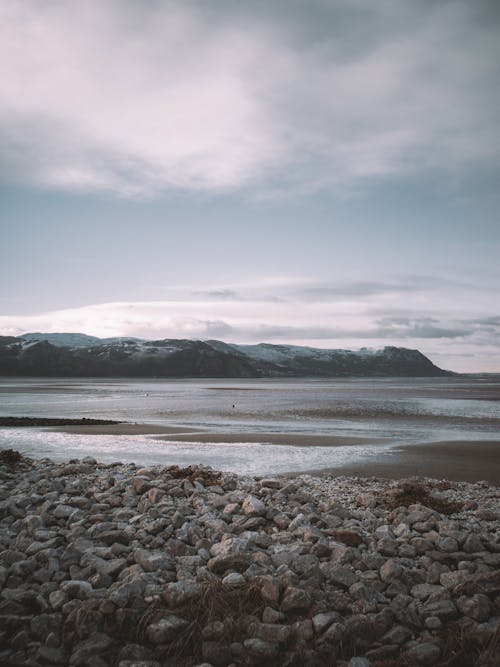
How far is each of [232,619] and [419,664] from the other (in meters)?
2.20

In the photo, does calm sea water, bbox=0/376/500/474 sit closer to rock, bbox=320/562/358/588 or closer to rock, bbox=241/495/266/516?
rock, bbox=241/495/266/516

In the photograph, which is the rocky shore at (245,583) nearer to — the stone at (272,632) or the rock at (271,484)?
the stone at (272,632)

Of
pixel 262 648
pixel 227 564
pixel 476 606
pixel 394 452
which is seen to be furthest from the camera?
pixel 394 452

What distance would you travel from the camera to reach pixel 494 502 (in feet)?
35.5

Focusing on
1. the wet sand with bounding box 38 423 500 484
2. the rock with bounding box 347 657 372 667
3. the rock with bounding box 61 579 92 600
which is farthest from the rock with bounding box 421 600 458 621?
the wet sand with bounding box 38 423 500 484

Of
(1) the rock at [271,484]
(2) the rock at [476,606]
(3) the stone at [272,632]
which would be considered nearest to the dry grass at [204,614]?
(3) the stone at [272,632]

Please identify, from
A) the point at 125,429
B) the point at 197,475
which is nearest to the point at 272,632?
the point at 197,475

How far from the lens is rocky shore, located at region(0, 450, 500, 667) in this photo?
5.60m

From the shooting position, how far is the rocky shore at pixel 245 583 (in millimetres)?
5602

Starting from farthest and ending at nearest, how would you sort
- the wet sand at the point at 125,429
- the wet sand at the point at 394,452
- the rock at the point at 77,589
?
the wet sand at the point at 125,429 → the wet sand at the point at 394,452 → the rock at the point at 77,589

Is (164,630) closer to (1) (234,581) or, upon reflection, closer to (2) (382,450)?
(1) (234,581)

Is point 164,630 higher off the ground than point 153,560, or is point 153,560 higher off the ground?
point 153,560

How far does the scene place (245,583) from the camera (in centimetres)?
654

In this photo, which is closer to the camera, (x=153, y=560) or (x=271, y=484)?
(x=153, y=560)
